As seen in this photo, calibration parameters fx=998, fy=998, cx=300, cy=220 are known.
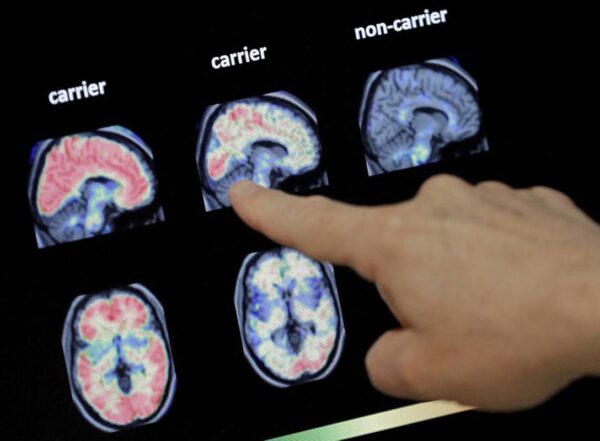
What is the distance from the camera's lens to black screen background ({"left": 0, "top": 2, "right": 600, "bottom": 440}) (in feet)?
4.57

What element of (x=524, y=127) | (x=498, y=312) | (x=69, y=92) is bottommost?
(x=498, y=312)

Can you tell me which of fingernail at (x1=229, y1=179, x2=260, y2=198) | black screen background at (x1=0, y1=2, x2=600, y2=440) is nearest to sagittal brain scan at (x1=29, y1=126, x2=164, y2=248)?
black screen background at (x1=0, y1=2, x2=600, y2=440)

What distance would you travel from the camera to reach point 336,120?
145cm

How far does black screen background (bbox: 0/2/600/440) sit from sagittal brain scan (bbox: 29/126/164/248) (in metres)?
0.02

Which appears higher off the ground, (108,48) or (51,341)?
(108,48)

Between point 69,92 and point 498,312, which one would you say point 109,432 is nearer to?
point 69,92

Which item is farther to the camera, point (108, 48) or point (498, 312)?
point (108, 48)

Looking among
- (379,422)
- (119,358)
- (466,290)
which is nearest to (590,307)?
(466,290)

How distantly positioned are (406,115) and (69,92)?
495 millimetres

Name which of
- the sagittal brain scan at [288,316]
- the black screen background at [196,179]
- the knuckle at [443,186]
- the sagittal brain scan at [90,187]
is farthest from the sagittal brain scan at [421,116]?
the knuckle at [443,186]

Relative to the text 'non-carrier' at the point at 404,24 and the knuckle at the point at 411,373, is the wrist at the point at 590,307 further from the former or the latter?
the text 'non-carrier' at the point at 404,24

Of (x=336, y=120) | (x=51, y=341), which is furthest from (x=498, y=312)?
(x=51, y=341)

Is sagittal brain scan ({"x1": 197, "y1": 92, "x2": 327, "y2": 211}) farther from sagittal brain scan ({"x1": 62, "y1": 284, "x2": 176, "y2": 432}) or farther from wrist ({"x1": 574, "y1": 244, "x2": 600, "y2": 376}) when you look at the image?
wrist ({"x1": 574, "y1": 244, "x2": 600, "y2": 376})

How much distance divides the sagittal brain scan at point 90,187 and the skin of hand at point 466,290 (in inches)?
23.4
